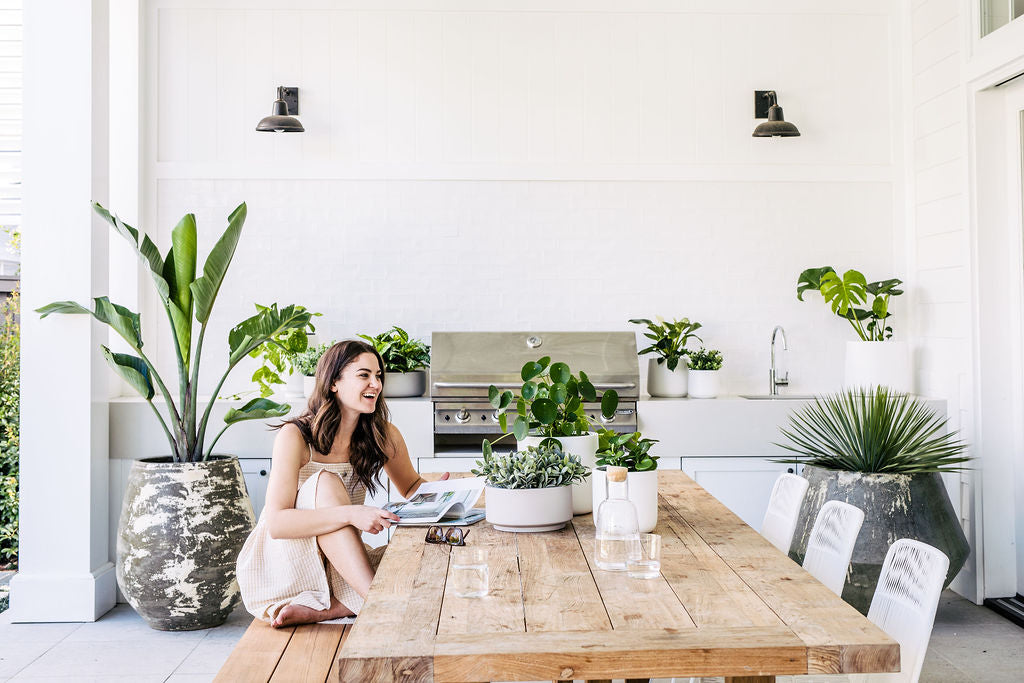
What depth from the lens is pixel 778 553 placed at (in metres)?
2.02

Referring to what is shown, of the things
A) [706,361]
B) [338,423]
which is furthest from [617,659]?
[706,361]

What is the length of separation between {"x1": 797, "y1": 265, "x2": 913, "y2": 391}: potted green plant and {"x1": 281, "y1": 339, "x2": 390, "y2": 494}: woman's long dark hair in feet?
8.86

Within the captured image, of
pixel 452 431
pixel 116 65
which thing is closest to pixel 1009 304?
pixel 452 431

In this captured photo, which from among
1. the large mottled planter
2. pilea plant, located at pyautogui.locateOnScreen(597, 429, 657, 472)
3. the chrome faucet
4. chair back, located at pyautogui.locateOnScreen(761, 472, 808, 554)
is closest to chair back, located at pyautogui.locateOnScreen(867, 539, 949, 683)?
pilea plant, located at pyautogui.locateOnScreen(597, 429, 657, 472)

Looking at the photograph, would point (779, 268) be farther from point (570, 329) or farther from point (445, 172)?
point (445, 172)

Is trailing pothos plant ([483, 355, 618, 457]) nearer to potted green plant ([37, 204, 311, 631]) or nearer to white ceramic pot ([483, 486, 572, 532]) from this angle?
white ceramic pot ([483, 486, 572, 532])

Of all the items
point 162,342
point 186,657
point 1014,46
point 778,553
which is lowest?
point 186,657

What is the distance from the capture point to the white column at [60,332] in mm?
4062

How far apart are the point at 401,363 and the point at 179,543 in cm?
137

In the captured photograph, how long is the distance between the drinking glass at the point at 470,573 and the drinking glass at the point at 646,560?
31 cm

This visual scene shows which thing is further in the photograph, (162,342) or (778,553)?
(162,342)

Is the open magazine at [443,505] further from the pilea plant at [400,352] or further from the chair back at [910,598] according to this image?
the pilea plant at [400,352]

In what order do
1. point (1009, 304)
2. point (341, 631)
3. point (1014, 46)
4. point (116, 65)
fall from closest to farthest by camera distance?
1. point (341, 631)
2. point (1014, 46)
3. point (1009, 304)
4. point (116, 65)

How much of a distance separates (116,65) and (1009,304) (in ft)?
15.4
